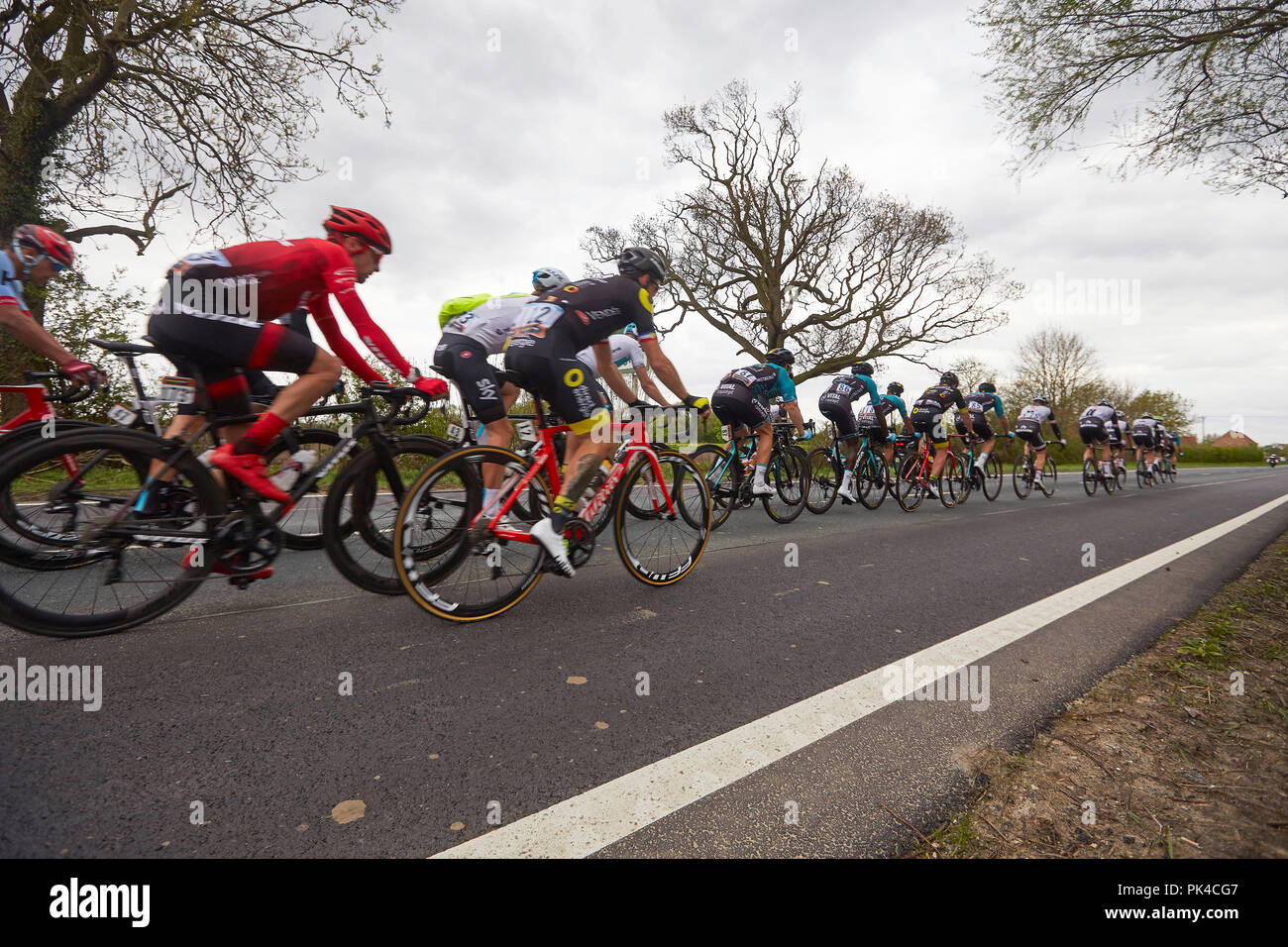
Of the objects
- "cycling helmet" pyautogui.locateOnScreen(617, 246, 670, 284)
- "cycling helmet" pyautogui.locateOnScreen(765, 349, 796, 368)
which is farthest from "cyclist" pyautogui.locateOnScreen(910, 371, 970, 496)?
"cycling helmet" pyautogui.locateOnScreen(617, 246, 670, 284)

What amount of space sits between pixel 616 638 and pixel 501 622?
2.20ft

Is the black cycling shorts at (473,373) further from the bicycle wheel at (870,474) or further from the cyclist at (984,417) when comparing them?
the cyclist at (984,417)

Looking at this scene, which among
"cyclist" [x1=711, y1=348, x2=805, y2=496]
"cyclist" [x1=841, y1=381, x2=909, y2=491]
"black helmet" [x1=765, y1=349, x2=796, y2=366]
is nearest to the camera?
"cyclist" [x1=711, y1=348, x2=805, y2=496]

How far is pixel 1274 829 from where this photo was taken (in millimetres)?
1396

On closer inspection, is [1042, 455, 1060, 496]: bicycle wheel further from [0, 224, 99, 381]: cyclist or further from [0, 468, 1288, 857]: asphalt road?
[0, 224, 99, 381]: cyclist

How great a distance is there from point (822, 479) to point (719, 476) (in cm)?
254

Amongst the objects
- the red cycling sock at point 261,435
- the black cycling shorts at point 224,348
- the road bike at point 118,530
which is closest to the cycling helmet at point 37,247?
the black cycling shorts at point 224,348

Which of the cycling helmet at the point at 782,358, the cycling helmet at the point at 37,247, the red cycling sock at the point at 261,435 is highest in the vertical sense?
the cycling helmet at the point at 37,247

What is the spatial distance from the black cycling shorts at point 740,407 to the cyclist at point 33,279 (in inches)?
224

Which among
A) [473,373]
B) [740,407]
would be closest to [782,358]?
[740,407]

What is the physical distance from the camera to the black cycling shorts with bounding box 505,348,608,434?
324cm

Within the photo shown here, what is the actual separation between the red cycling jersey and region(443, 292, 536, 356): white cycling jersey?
4.62 feet

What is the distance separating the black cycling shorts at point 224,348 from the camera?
267cm

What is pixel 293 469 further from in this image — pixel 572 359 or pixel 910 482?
pixel 910 482
